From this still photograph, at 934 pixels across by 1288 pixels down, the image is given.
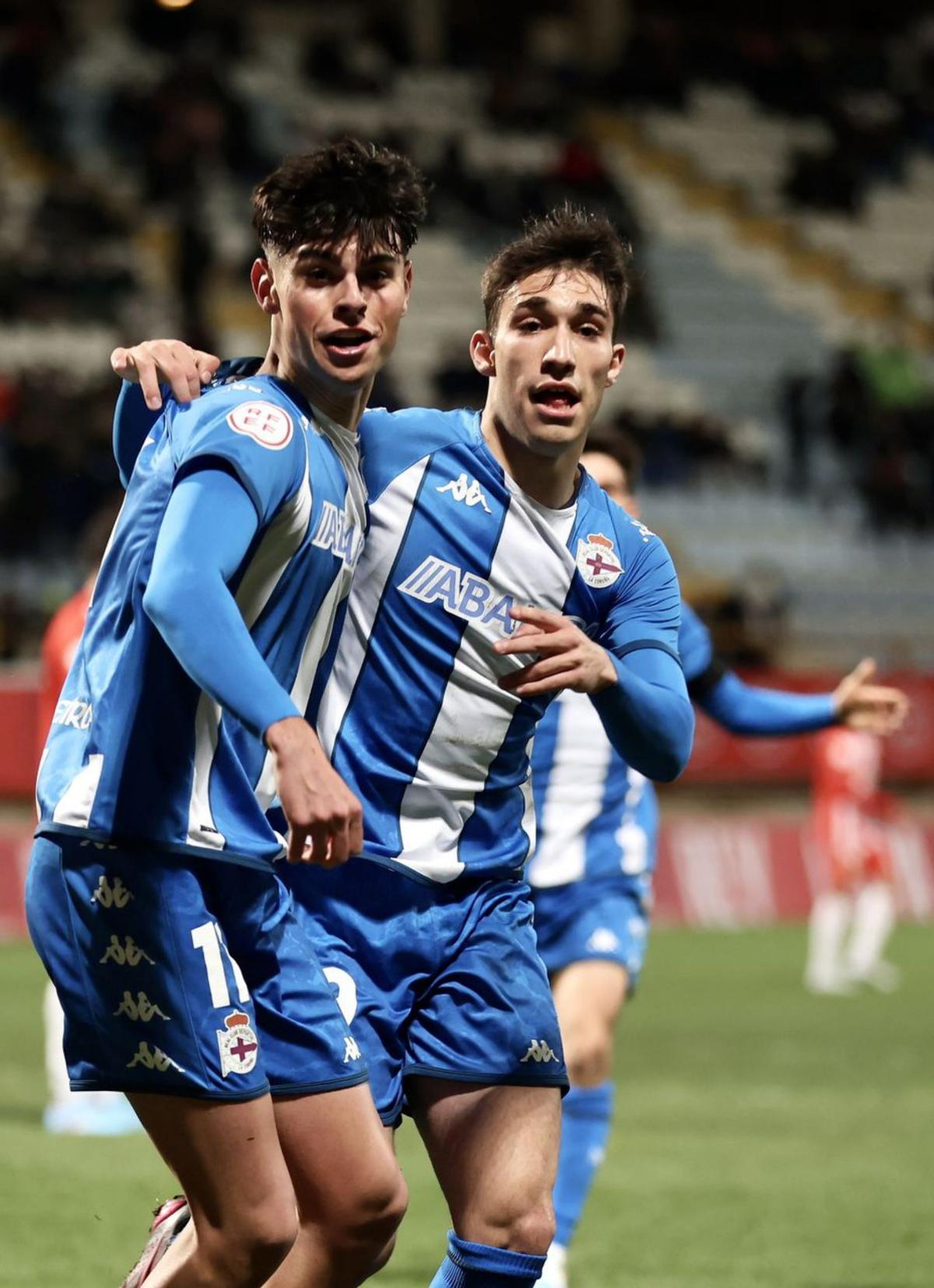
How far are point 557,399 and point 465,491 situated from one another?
0.27 meters

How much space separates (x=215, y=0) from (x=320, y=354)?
22095mm

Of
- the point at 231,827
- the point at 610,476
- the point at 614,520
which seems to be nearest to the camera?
the point at 231,827

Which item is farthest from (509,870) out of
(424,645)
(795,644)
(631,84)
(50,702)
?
(631,84)

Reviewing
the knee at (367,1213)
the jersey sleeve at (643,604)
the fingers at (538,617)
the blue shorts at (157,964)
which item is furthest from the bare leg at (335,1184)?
the jersey sleeve at (643,604)

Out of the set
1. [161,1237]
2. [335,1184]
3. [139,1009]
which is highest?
[139,1009]

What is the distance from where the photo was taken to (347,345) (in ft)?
13.0

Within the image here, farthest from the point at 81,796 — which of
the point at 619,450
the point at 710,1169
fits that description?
the point at 710,1169

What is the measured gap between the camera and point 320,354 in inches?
156

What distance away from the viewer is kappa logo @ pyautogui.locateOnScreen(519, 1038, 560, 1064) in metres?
4.37

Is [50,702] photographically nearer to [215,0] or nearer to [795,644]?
[795,644]

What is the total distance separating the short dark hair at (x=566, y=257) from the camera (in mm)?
4535

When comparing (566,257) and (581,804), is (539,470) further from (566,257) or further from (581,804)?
(581,804)

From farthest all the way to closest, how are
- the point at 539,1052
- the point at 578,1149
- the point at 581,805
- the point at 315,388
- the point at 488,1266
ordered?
the point at 581,805 < the point at 578,1149 < the point at 539,1052 < the point at 488,1266 < the point at 315,388

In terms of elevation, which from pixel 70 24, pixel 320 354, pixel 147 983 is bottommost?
pixel 147 983
